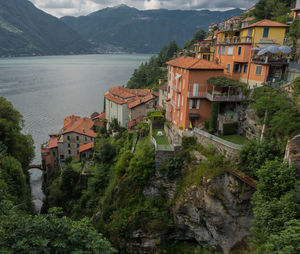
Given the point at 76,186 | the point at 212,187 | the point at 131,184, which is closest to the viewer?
the point at 212,187

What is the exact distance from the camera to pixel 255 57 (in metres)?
26.2

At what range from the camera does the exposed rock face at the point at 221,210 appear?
18922mm

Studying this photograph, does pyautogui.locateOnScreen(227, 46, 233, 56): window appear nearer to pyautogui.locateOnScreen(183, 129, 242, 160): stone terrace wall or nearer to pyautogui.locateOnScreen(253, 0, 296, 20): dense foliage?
pyautogui.locateOnScreen(183, 129, 242, 160): stone terrace wall

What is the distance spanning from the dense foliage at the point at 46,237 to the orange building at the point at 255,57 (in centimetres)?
2288

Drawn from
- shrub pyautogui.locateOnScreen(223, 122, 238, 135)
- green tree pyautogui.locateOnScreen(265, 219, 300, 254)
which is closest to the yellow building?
shrub pyautogui.locateOnScreen(223, 122, 238, 135)

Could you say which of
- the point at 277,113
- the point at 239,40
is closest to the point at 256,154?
A: the point at 277,113

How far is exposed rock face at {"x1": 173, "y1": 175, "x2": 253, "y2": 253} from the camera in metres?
18.9

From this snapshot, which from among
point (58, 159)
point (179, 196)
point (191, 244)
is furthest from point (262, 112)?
point (58, 159)

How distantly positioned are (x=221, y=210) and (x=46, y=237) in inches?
562

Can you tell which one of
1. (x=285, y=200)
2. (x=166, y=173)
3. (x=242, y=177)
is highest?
(x=285, y=200)

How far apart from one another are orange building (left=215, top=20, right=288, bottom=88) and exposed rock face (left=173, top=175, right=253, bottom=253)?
41.5 feet

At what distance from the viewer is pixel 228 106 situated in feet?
88.3

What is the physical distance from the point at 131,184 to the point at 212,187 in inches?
362

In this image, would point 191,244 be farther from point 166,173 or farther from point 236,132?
point 236,132
